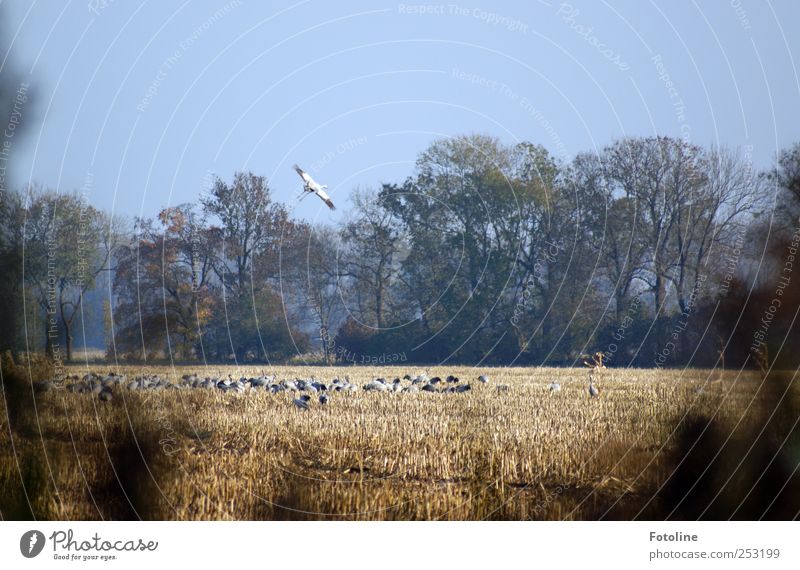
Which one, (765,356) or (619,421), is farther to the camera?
(619,421)

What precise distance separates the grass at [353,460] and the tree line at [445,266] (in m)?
23.7

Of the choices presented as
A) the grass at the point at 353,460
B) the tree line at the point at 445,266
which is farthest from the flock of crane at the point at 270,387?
the tree line at the point at 445,266

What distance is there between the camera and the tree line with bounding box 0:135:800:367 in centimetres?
4328

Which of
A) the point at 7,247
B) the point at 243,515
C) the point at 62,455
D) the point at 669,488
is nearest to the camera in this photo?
the point at 243,515

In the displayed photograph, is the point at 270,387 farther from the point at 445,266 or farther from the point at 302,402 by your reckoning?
the point at 445,266

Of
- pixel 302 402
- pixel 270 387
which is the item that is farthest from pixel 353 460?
pixel 270 387

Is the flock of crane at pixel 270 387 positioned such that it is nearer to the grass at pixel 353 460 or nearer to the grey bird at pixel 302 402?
the grey bird at pixel 302 402

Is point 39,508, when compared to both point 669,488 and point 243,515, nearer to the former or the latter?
point 243,515

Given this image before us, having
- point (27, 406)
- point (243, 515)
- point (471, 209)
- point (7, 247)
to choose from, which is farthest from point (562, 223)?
point (243, 515)

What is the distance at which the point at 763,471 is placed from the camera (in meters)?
12.0

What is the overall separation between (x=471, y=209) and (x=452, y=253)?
2.74 metres

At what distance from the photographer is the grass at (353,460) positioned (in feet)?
36.9

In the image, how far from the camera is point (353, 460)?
13.2 m

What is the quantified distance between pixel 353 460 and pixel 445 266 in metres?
39.4
